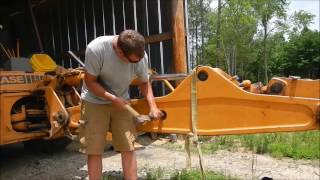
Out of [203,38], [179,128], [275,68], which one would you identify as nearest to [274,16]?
[203,38]

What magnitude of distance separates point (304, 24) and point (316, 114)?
44008 millimetres

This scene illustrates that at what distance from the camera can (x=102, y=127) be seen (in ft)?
13.5

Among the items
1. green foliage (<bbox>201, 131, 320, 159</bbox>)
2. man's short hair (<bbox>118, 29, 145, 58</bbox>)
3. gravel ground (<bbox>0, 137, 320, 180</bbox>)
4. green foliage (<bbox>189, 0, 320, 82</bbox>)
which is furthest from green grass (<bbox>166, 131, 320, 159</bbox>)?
green foliage (<bbox>189, 0, 320, 82</bbox>)

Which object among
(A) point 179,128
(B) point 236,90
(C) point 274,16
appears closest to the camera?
(B) point 236,90

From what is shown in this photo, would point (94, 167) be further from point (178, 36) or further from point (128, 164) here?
point (178, 36)

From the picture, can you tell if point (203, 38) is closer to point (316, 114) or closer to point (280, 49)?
point (280, 49)

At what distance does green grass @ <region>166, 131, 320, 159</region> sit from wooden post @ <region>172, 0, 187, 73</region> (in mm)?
1403

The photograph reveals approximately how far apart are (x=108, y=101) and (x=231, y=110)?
1.15 meters

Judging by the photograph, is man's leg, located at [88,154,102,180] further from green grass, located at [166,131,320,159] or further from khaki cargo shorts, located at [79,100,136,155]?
green grass, located at [166,131,320,159]

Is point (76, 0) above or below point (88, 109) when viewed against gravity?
above

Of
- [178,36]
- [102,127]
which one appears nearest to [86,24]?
[178,36]

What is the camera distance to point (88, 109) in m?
4.11

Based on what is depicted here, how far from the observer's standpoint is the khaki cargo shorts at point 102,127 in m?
4.08

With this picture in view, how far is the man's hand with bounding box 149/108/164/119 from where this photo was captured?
395 centimetres
